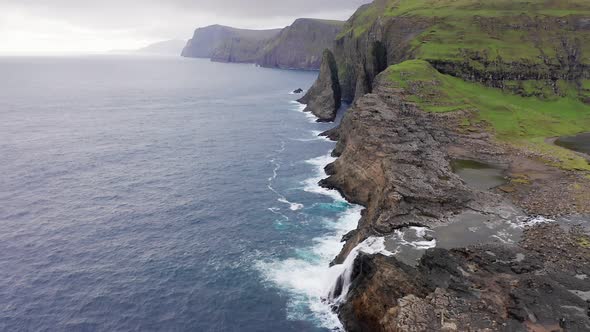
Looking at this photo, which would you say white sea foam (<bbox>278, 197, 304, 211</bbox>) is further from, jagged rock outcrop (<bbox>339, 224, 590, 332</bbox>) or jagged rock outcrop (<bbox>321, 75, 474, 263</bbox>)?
jagged rock outcrop (<bbox>339, 224, 590, 332</bbox>)

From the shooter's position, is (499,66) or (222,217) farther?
(499,66)

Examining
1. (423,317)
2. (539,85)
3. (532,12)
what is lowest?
(423,317)

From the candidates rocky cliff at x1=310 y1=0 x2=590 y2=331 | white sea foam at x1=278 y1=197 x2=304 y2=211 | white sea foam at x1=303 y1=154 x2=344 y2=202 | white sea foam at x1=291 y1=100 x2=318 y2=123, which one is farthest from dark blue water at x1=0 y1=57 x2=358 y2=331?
white sea foam at x1=291 y1=100 x2=318 y2=123

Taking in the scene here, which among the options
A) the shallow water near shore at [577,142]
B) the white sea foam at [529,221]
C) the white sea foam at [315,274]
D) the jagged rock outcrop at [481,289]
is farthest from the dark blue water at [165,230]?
the shallow water near shore at [577,142]

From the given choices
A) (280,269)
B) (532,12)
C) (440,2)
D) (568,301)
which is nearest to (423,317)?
(568,301)

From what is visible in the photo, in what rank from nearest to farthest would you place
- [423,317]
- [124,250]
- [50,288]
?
[423,317] → [50,288] → [124,250]

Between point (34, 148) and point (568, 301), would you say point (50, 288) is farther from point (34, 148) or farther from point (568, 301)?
point (34, 148)
